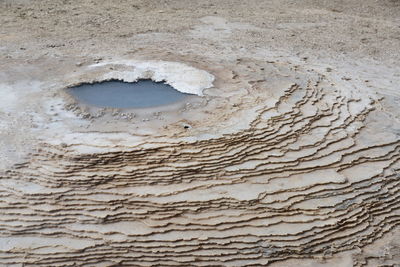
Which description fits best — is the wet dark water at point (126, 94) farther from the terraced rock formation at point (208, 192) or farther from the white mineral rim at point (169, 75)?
the terraced rock formation at point (208, 192)

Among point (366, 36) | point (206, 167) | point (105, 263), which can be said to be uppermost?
point (366, 36)

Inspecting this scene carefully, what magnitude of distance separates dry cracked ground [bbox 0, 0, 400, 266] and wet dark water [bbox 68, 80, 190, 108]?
0.57ft

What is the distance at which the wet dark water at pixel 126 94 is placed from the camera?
6422 millimetres

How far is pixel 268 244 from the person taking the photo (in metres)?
4.64

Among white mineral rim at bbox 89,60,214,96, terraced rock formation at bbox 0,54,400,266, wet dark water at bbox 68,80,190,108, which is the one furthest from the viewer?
white mineral rim at bbox 89,60,214,96

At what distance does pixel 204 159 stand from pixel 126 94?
75.0 inches

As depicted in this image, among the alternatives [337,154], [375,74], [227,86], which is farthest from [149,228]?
[375,74]

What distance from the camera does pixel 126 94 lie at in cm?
669

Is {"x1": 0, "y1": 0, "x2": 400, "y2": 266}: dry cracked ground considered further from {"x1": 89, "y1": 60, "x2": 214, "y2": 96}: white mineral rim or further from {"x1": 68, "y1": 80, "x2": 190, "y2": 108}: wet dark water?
{"x1": 68, "y1": 80, "x2": 190, "y2": 108}: wet dark water

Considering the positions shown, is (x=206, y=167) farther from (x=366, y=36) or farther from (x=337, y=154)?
(x=366, y=36)

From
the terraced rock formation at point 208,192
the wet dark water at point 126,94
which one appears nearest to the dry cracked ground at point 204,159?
the terraced rock formation at point 208,192

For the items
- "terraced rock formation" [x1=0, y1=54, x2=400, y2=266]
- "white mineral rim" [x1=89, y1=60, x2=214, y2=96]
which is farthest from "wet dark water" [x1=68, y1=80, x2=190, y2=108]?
"terraced rock formation" [x1=0, y1=54, x2=400, y2=266]

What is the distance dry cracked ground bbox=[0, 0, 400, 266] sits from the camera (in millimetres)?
4617

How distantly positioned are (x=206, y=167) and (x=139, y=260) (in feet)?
4.48
